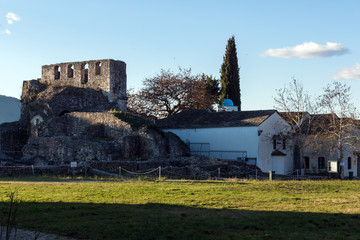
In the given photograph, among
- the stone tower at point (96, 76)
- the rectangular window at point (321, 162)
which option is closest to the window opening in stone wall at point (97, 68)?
the stone tower at point (96, 76)

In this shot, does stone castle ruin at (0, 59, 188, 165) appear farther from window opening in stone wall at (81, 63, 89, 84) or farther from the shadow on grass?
the shadow on grass

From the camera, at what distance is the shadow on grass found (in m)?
9.22

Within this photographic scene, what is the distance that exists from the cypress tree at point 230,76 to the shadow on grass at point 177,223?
1897 inches

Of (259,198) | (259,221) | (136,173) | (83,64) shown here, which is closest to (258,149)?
(136,173)

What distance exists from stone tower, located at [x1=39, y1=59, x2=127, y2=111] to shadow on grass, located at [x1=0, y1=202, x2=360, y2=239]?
32599mm

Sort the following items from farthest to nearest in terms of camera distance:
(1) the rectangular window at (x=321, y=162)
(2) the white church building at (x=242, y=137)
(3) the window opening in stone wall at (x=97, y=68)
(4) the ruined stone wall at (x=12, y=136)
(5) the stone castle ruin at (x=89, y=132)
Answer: (3) the window opening in stone wall at (x=97, y=68), (1) the rectangular window at (x=321, y=162), (4) the ruined stone wall at (x=12, y=136), (2) the white church building at (x=242, y=137), (5) the stone castle ruin at (x=89, y=132)

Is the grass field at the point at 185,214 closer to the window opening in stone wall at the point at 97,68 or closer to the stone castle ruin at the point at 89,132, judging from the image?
Answer: the stone castle ruin at the point at 89,132

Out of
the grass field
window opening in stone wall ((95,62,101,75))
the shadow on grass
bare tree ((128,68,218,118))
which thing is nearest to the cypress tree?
bare tree ((128,68,218,118))

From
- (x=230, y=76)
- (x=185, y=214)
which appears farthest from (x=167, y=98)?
(x=185, y=214)

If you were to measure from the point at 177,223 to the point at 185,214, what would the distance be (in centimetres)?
130

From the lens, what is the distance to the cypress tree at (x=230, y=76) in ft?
197

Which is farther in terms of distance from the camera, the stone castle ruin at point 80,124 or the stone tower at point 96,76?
the stone tower at point 96,76

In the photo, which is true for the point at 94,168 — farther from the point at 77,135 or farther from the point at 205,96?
the point at 205,96

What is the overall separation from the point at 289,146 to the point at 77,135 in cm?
1907
